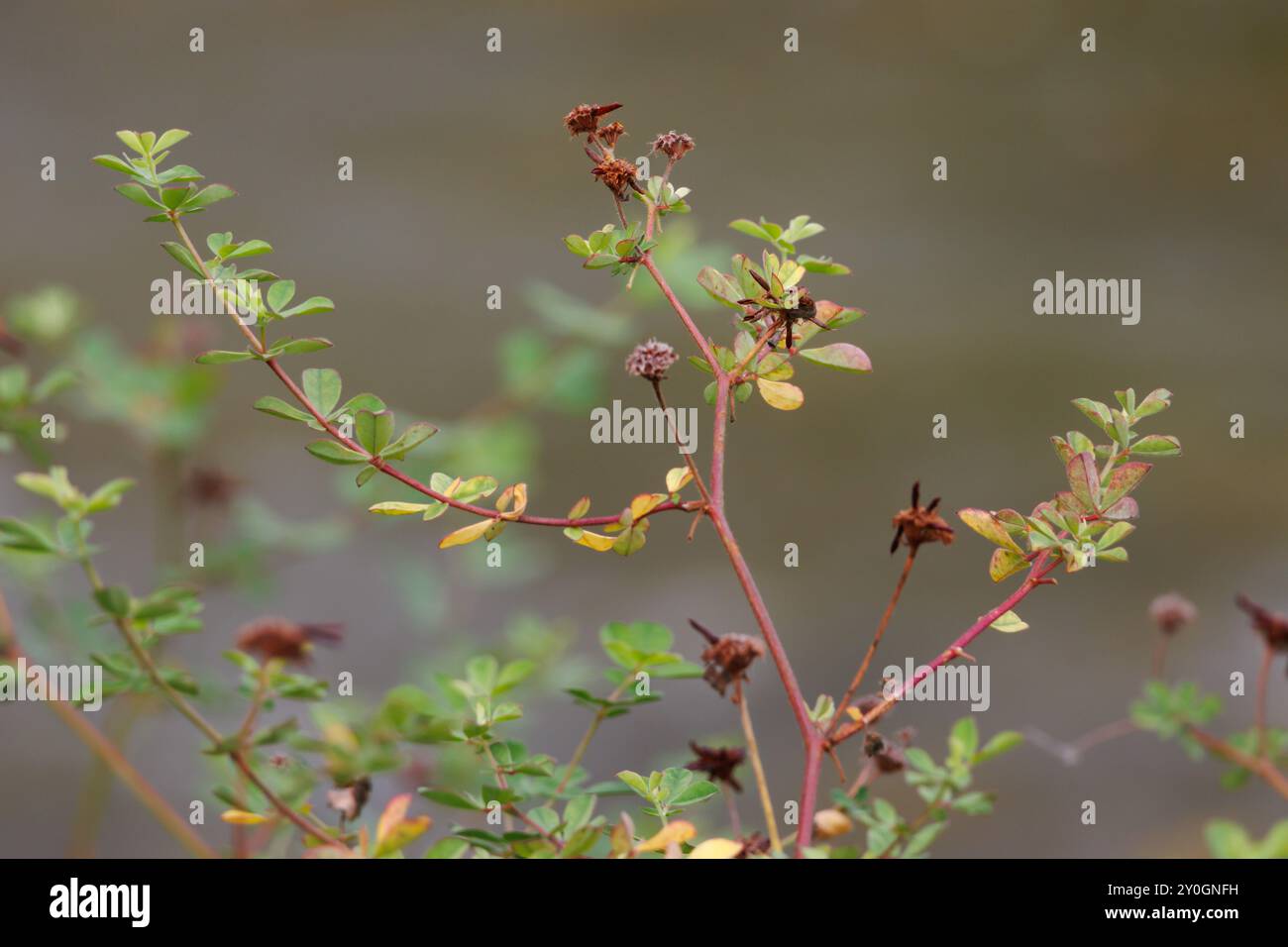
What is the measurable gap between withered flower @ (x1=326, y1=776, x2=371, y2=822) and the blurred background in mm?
1181

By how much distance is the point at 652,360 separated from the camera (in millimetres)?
515

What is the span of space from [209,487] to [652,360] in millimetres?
580

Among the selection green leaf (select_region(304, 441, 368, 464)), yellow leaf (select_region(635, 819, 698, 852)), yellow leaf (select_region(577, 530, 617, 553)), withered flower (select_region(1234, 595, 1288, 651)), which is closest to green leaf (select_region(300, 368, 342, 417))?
green leaf (select_region(304, 441, 368, 464))

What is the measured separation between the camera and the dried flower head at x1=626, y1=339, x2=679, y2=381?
1.68 feet

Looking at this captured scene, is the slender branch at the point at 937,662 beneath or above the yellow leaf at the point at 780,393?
beneath

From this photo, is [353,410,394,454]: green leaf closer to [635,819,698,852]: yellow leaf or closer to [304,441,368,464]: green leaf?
[304,441,368,464]: green leaf

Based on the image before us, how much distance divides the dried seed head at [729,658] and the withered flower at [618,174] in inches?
7.7

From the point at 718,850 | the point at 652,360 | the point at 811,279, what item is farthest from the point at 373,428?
the point at 811,279

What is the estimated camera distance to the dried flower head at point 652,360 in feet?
1.68

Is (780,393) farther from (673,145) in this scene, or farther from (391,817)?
(391,817)

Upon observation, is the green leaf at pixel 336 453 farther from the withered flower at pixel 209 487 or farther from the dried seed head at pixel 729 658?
the withered flower at pixel 209 487

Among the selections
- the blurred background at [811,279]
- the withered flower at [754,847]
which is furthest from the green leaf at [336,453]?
the blurred background at [811,279]
